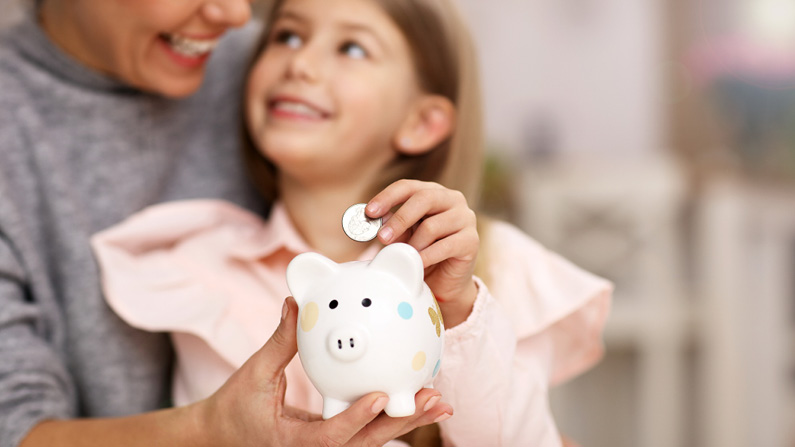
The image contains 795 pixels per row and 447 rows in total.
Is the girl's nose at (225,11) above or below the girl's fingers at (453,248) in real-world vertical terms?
above

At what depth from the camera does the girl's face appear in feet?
3.20

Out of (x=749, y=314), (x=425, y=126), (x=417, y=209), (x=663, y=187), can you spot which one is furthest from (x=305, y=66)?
(x=749, y=314)

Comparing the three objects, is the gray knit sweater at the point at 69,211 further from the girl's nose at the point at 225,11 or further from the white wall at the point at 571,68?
the white wall at the point at 571,68

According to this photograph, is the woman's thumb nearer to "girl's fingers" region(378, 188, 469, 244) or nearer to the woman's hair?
"girl's fingers" region(378, 188, 469, 244)

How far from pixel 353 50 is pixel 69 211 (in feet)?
1.42

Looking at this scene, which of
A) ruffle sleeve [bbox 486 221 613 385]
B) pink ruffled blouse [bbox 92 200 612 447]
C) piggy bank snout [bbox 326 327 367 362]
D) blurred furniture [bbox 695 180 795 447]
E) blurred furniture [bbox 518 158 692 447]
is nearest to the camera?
piggy bank snout [bbox 326 327 367 362]

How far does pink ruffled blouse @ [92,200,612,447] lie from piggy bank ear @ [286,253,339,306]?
0.16 m

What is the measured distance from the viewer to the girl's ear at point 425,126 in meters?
1.01

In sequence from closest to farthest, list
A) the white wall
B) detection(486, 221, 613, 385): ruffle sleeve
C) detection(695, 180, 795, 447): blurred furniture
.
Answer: detection(486, 221, 613, 385): ruffle sleeve, detection(695, 180, 795, 447): blurred furniture, the white wall

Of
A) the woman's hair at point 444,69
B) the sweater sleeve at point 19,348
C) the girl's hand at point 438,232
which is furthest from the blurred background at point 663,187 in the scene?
the girl's hand at point 438,232

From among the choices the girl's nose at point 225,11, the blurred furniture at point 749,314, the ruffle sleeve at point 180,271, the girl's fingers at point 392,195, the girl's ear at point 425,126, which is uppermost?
the girl's nose at point 225,11

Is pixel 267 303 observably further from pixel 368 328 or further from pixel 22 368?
pixel 368 328

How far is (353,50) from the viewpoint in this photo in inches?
39.8

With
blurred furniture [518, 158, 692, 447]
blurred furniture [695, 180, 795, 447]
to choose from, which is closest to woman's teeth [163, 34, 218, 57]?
blurred furniture [518, 158, 692, 447]
